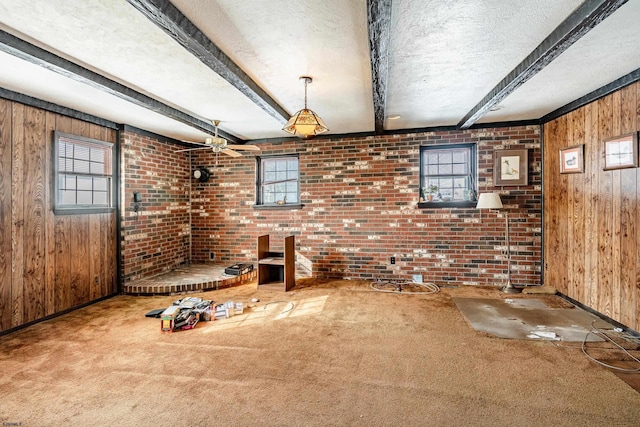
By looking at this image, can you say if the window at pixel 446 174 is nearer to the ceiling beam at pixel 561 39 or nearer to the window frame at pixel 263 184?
the ceiling beam at pixel 561 39

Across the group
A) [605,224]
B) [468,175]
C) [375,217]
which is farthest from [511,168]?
[375,217]

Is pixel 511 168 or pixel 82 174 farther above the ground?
pixel 511 168

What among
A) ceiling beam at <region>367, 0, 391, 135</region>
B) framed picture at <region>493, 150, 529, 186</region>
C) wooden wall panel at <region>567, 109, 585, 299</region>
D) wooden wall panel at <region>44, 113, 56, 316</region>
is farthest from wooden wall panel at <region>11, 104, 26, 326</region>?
wooden wall panel at <region>567, 109, 585, 299</region>

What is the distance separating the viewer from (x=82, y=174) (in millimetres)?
4000

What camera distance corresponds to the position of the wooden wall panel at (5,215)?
3.09 metres

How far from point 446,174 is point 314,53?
11.1 ft

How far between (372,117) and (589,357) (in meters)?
3.42

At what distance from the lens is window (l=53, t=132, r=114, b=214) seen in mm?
3695

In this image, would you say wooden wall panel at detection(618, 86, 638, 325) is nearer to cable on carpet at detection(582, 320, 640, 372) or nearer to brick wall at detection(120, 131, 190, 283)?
cable on carpet at detection(582, 320, 640, 372)

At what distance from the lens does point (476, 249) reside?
4.84 m

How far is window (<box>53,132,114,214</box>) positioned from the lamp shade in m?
5.30

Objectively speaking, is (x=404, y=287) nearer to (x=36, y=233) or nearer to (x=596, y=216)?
(x=596, y=216)

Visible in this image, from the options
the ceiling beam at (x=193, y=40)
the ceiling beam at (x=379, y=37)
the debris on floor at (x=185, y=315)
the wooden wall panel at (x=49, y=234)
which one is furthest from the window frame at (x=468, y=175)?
the wooden wall panel at (x=49, y=234)

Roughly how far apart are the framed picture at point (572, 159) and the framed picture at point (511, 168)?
1.78 feet
